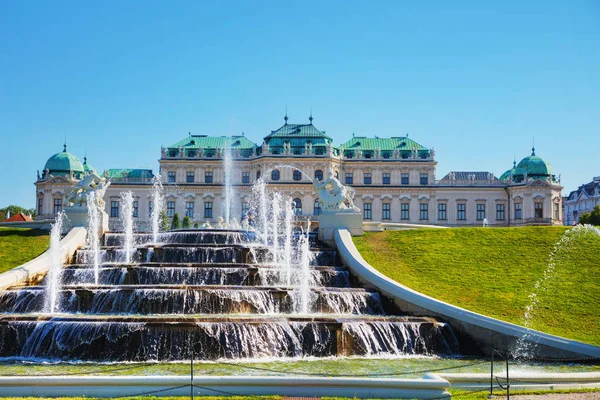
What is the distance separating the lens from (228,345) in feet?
67.5

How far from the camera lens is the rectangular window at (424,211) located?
277 ft

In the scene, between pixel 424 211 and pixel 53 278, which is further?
pixel 424 211

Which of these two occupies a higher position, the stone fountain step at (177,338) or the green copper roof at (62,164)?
the green copper roof at (62,164)

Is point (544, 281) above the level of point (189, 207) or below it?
below

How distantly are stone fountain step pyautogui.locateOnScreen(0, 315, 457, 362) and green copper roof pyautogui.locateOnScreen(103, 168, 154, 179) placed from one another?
6544cm

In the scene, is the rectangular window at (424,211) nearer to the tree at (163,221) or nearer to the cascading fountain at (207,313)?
the tree at (163,221)

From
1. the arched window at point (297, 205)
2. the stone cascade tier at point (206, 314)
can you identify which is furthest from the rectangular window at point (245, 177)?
the stone cascade tier at point (206, 314)

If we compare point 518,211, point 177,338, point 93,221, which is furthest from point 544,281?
point 518,211

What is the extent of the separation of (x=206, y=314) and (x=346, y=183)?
2416 inches

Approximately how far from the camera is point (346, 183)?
84.9 m

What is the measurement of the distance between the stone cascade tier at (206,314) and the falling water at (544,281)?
2249 millimetres

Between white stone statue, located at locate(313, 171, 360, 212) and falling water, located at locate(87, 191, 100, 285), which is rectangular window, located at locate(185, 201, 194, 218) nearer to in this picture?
falling water, located at locate(87, 191, 100, 285)

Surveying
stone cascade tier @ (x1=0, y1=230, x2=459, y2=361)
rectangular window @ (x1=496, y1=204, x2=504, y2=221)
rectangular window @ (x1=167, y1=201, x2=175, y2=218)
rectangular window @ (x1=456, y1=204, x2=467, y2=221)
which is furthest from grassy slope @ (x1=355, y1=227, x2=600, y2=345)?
rectangular window @ (x1=167, y1=201, x2=175, y2=218)

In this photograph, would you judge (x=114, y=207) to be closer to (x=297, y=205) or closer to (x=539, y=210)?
(x=297, y=205)
